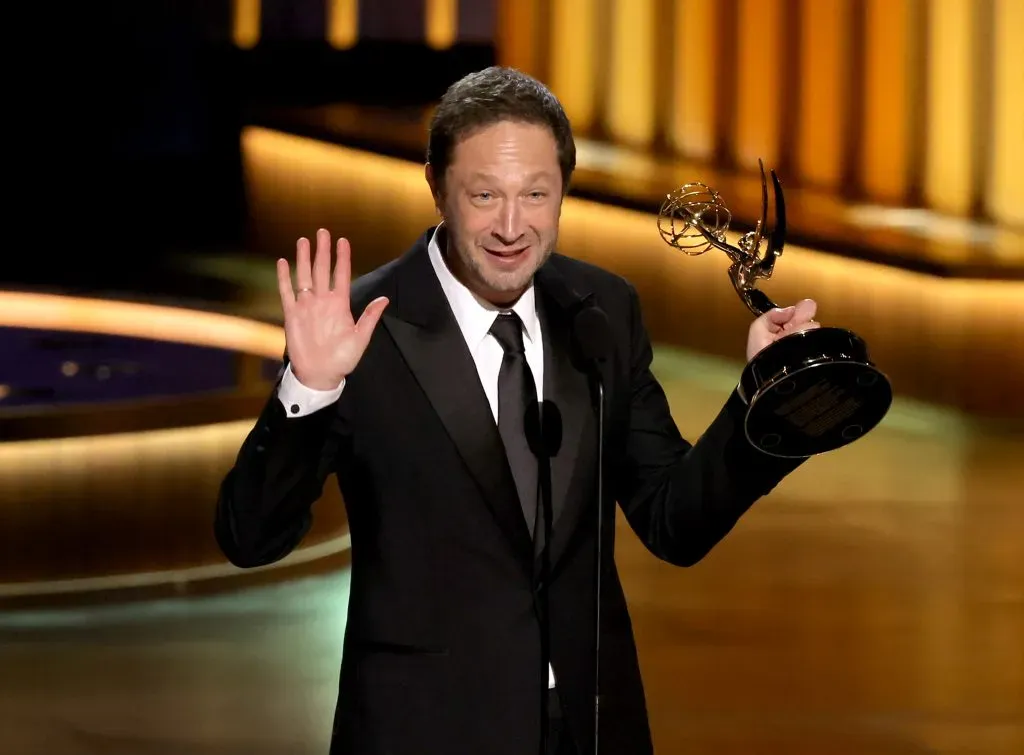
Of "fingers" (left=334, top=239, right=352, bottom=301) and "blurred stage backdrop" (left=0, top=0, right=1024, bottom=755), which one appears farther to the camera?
"blurred stage backdrop" (left=0, top=0, right=1024, bottom=755)

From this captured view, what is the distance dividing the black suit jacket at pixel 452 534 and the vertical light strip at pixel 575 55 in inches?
278

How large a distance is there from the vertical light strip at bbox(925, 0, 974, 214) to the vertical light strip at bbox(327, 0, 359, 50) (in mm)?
4016

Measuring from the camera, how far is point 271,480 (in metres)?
1.63

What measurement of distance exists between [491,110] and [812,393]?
384 millimetres

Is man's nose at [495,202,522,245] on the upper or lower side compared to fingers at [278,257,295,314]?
upper

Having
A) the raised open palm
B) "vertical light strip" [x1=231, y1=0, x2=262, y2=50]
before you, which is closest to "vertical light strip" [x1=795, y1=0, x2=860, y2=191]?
"vertical light strip" [x1=231, y1=0, x2=262, y2=50]

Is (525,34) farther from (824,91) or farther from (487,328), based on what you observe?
(487,328)

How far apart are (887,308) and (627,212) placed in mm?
1196

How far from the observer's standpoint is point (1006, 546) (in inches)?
205

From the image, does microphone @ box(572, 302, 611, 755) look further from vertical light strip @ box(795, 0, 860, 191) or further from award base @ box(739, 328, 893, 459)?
vertical light strip @ box(795, 0, 860, 191)

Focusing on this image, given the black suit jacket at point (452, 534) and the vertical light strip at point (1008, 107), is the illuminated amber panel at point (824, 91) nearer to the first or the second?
the vertical light strip at point (1008, 107)

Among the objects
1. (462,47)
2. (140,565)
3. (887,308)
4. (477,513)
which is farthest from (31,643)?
(462,47)

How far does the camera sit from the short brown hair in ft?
5.49

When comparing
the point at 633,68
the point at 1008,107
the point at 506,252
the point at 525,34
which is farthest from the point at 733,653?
the point at 525,34
